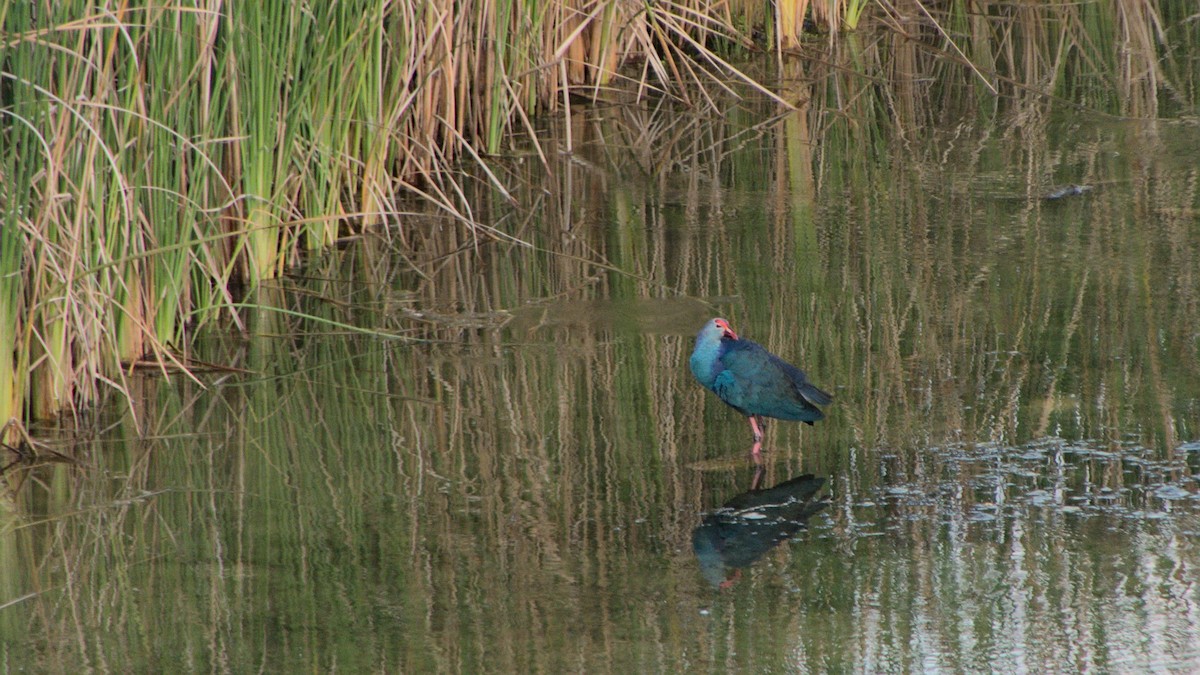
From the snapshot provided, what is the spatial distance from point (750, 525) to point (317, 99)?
2.19 meters

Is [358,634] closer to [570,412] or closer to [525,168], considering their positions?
[570,412]

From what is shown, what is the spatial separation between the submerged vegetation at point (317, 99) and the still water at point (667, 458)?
214mm

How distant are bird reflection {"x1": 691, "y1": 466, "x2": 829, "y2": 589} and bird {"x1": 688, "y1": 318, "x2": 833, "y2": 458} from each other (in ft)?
0.52

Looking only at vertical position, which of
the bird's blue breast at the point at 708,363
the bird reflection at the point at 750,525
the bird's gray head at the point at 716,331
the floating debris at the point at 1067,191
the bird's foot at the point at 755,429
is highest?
the floating debris at the point at 1067,191

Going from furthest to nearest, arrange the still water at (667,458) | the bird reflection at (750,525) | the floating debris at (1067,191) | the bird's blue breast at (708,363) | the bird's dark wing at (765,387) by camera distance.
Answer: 1. the floating debris at (1067,191)
2. the bird's blue breast at (708,363)
3. the bird's dark wing at (765,387)
4. the bird reflection at (750,525)
5. the still water at (667,458)

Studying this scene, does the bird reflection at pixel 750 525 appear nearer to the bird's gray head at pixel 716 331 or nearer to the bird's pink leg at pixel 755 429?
the bird's pink leg at pixel 755 429

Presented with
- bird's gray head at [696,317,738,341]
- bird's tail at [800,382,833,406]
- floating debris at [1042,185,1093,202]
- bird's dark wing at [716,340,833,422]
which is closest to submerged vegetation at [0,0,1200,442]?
floating debris at [1042,185,1093,202]

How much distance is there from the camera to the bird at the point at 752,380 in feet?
11.9

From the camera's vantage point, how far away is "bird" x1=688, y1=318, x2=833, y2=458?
364cm

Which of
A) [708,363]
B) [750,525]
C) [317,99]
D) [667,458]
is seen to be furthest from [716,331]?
[317,99]

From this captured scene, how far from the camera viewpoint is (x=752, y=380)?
3.64 metres

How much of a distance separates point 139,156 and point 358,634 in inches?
61.9

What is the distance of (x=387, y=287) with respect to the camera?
4.97 metres

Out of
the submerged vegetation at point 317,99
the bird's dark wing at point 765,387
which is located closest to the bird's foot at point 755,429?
the bird's dark wing at point 765,387
